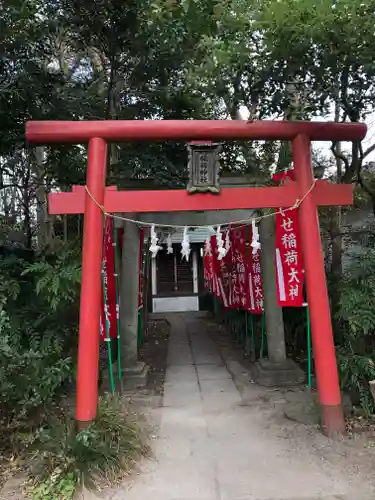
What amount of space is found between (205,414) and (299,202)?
3121 mm

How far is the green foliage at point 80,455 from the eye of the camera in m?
3.91

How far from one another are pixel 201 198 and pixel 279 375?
360cm

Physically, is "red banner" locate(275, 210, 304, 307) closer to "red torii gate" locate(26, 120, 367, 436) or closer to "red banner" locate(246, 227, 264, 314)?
"red torii gate" locate(26, 120, 367, 436)

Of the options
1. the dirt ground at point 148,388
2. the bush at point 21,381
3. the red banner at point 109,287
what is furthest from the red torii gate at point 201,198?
the red banner at point 109,287

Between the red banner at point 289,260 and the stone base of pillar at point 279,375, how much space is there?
5.40 feet

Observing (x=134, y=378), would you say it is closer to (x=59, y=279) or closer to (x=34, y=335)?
(x=34, y=335)

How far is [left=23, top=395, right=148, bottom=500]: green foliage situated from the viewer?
391 cm

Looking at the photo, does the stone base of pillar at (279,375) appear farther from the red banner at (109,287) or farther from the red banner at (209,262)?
the red banner at (209,262)

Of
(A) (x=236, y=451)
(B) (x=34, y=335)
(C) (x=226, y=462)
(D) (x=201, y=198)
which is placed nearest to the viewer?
(C) (x=226, y=462)

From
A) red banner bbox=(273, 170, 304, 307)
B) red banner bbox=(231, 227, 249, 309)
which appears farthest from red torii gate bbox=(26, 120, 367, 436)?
red banner bbox=(231, 227, 249, 309)

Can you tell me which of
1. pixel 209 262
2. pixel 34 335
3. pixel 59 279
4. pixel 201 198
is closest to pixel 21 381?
pixel 59 279

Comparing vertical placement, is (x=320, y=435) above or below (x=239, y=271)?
below

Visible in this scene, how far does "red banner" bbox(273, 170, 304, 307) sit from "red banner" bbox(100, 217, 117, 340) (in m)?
2.49

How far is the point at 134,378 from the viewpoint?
291 inches
